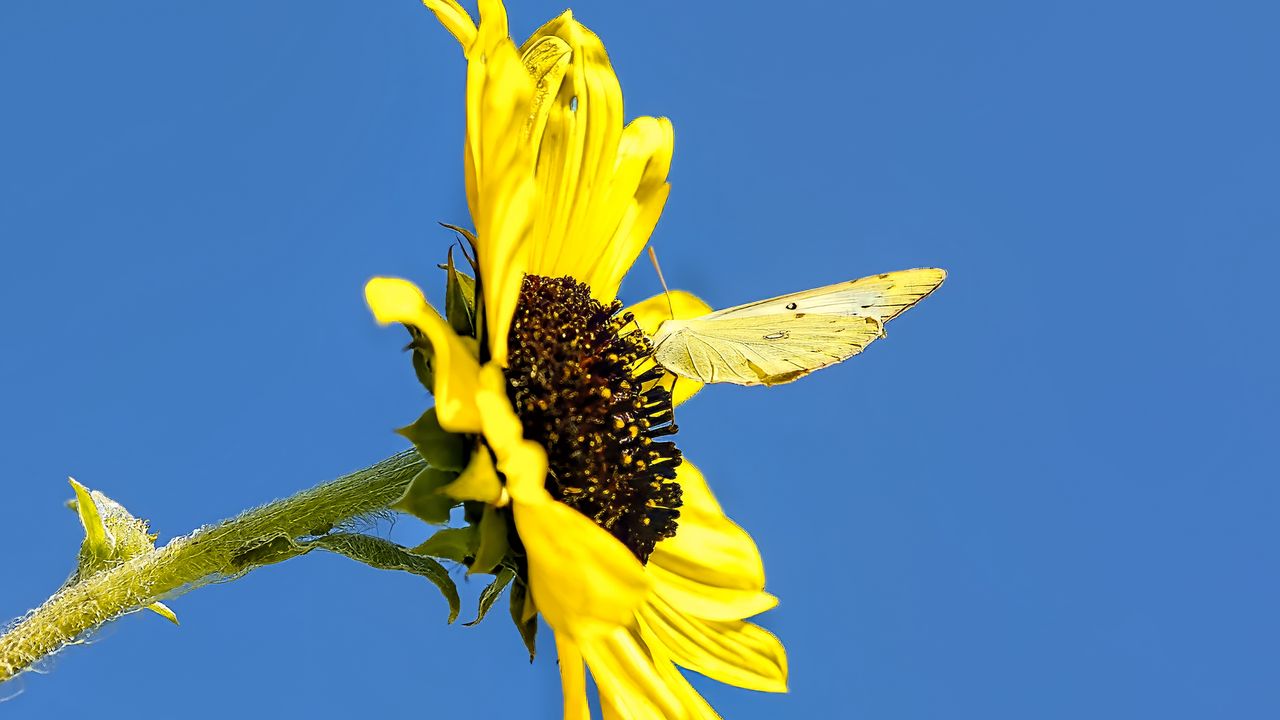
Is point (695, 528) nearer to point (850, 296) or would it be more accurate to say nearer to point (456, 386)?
point (850, 296)

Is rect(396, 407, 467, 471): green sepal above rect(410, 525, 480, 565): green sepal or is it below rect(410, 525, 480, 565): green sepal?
above

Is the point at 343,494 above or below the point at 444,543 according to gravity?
above

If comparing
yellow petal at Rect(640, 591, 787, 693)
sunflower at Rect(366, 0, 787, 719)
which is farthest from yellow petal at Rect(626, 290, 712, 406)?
yellow petal at Rect(640, 591, 787, 693)

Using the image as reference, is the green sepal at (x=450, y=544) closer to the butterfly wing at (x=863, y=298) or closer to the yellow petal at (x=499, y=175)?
the yellow petal at (x=499, y=175)

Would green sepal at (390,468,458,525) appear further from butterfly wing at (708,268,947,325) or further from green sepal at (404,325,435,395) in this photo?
butterfly wing at (708,268,947,325)

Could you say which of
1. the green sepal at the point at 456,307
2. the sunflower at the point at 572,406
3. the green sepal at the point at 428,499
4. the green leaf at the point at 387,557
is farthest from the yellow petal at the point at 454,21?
the green leaf at the point at 387,557

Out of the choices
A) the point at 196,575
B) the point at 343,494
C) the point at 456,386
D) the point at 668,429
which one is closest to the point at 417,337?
the point at 456,386
